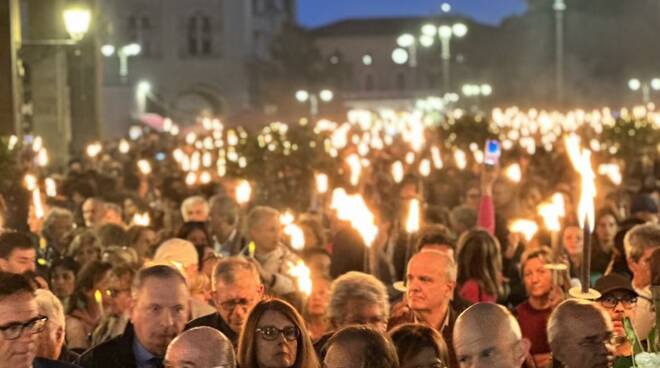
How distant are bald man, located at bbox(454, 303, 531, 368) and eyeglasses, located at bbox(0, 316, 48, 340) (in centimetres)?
167

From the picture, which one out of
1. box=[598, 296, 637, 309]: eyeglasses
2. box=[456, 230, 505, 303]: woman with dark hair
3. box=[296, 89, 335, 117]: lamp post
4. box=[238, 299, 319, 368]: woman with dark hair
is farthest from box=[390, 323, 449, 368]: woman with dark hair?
box=[296, 89, 335, 117]: lamp post

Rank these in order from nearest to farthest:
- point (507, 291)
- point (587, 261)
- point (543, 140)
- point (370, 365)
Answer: point (370, 365), point (587, 261), point (507, 291), point (543, 140)

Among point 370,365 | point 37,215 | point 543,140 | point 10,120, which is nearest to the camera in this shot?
point 370,365

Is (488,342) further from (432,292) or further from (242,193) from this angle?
(242,193)

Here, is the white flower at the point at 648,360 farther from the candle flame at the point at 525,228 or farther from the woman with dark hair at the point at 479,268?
the candle flame at the point at 525,228

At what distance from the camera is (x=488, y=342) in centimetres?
652

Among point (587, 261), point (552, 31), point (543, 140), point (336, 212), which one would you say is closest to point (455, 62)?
point (552, 31)

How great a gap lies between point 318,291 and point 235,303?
190cm

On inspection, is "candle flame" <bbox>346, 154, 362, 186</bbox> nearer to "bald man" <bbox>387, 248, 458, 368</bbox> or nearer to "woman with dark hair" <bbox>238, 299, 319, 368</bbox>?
"bald man" <bbox>387, 248, 458, 368</bbox>

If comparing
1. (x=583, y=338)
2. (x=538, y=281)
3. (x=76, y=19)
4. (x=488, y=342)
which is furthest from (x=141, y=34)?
(x=488, y=342)

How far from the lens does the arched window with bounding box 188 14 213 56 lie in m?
85.2

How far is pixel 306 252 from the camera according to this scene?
11383 mm

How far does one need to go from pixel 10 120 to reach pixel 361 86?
10902 cm

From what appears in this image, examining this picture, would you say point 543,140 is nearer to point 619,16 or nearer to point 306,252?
point 306,252
